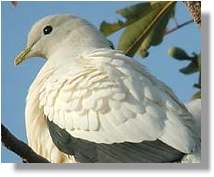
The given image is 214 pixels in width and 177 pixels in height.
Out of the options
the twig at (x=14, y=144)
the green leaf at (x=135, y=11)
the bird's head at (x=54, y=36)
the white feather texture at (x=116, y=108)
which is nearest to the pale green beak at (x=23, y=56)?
the bird's head at (x=54, y=36)

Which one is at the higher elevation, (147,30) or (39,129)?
(147,30)

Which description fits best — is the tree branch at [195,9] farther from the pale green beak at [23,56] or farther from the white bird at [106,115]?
the pale green beak at [23,56]

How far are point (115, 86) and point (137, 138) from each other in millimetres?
143

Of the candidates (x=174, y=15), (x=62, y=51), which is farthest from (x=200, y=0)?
(x=62, y=51)

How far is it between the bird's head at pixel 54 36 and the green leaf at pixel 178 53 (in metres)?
0.18

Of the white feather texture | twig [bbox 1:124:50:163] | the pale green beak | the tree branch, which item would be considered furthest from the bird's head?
twig [bbox 1:124:50:163]

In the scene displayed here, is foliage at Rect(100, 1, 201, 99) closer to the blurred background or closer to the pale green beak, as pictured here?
the blurred background

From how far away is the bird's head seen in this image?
2.01m

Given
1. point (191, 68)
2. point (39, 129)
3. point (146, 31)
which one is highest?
point (146, 31)

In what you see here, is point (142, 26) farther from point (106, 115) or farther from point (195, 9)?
point (106, 115)

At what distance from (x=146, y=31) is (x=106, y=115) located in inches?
11.1

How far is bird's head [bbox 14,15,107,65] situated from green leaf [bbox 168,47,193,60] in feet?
0.59

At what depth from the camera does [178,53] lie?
1.98m

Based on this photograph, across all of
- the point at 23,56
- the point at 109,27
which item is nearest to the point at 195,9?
the point at 109,27
